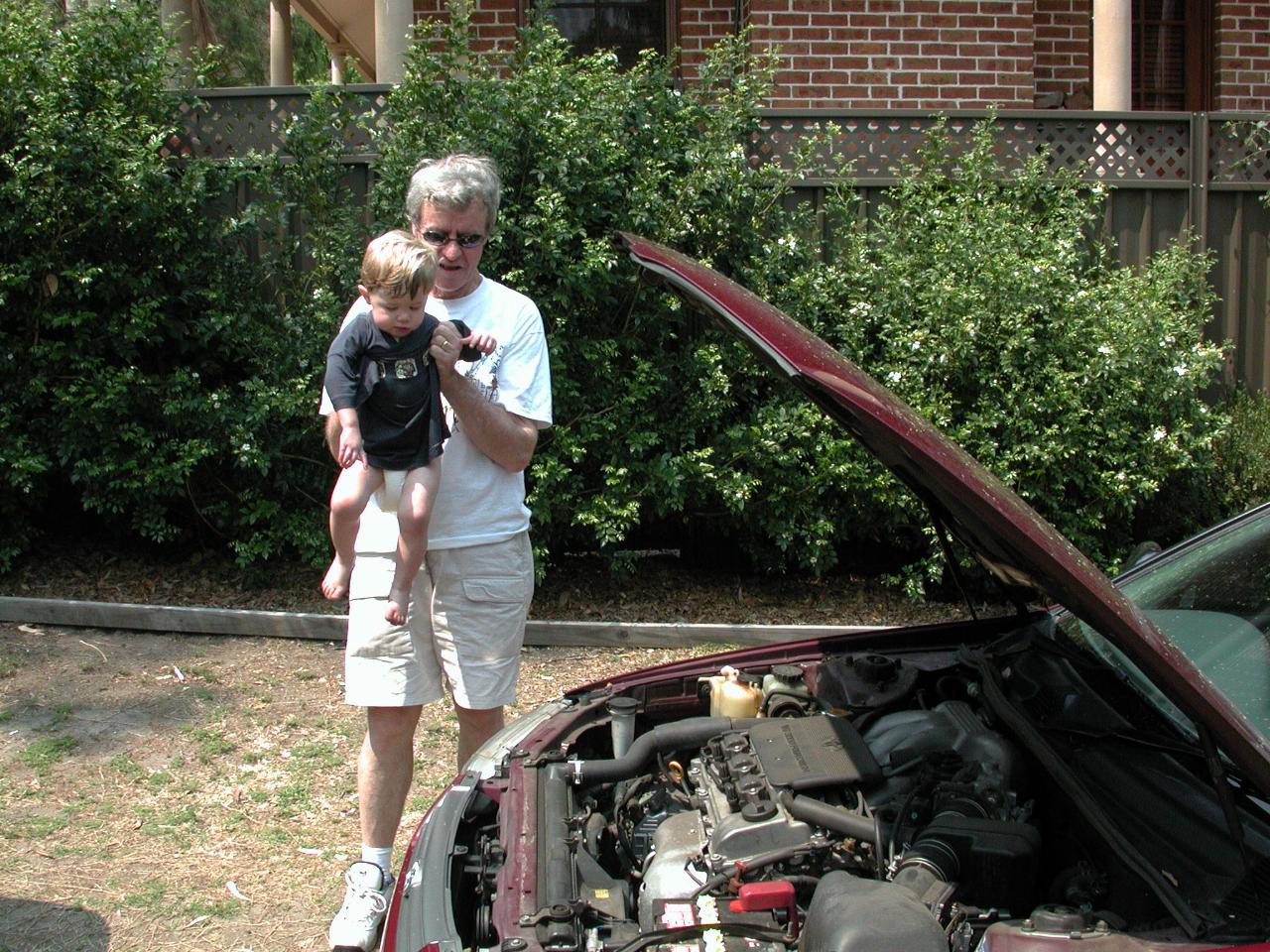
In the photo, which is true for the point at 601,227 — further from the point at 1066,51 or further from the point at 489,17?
the point at 1066,51

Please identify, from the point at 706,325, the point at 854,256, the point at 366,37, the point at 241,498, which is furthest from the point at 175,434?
the point at 366,37

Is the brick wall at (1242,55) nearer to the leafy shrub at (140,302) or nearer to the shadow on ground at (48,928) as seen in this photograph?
the leafy shrub at (140,302)

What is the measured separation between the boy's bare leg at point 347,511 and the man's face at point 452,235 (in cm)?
56

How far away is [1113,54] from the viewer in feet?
26.3

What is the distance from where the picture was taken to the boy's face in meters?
3.06

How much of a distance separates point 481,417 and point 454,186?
2.09 feet

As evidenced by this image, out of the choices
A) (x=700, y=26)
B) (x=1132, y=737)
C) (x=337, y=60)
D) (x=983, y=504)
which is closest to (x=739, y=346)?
(x=700, y=26)

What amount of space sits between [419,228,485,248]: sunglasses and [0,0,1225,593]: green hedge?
104 inches

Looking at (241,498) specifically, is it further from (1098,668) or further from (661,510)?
(1098,668)

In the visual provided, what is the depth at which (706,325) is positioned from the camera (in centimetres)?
639

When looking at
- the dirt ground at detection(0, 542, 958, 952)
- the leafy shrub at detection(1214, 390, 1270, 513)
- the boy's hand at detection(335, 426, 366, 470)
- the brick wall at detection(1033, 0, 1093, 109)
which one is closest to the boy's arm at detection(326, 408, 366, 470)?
the boy's hand at detection(335, 426, 366, 470)

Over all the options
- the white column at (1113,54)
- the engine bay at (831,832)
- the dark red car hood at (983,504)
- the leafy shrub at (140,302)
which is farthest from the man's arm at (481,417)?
the white column at (1113,54)

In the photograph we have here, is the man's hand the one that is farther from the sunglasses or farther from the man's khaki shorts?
the man's khaki shorts

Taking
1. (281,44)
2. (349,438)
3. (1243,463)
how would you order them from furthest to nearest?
(281,44)
(1243,463)
(349,438)
